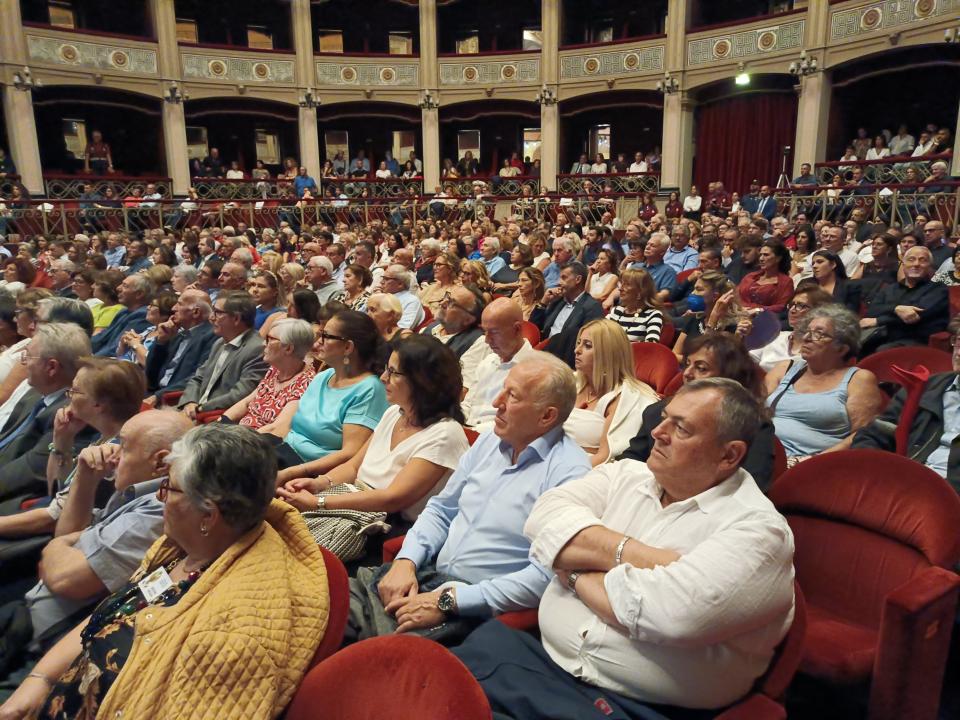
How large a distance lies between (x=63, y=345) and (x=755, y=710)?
273cm

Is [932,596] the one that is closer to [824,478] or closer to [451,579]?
[824,478]

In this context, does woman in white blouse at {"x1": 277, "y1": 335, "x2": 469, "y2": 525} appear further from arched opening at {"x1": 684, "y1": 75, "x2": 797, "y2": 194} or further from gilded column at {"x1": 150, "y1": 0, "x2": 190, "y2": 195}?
gilded column at {"x1": 150, "y1": 0, "x2": 190, "y2": 195}

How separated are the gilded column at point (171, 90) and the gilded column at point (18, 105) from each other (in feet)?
8.72

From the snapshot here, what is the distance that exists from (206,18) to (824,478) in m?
20.0

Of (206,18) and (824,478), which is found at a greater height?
(206,18)

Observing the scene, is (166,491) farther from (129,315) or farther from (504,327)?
(129,315)

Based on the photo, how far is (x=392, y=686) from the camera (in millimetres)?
1271

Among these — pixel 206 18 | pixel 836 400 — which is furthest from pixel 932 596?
pixel 206 18

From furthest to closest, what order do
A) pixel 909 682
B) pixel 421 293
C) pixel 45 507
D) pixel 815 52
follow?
pixel 815 52
pixel 421 293
pixel 45 507
pixel 909 682

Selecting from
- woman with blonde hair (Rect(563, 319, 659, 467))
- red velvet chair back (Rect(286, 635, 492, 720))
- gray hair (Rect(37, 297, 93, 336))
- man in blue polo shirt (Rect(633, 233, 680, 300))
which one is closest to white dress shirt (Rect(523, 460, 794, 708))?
red velvet chair back (Rect(286, 635, 492, 720))

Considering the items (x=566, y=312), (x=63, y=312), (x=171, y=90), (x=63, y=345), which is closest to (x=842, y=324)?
(x=566, y=312)

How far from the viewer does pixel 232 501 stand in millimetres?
1509

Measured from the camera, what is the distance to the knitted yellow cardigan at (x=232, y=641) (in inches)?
50.4

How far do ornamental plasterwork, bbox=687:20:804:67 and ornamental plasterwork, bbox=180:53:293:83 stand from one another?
31.6 ft
